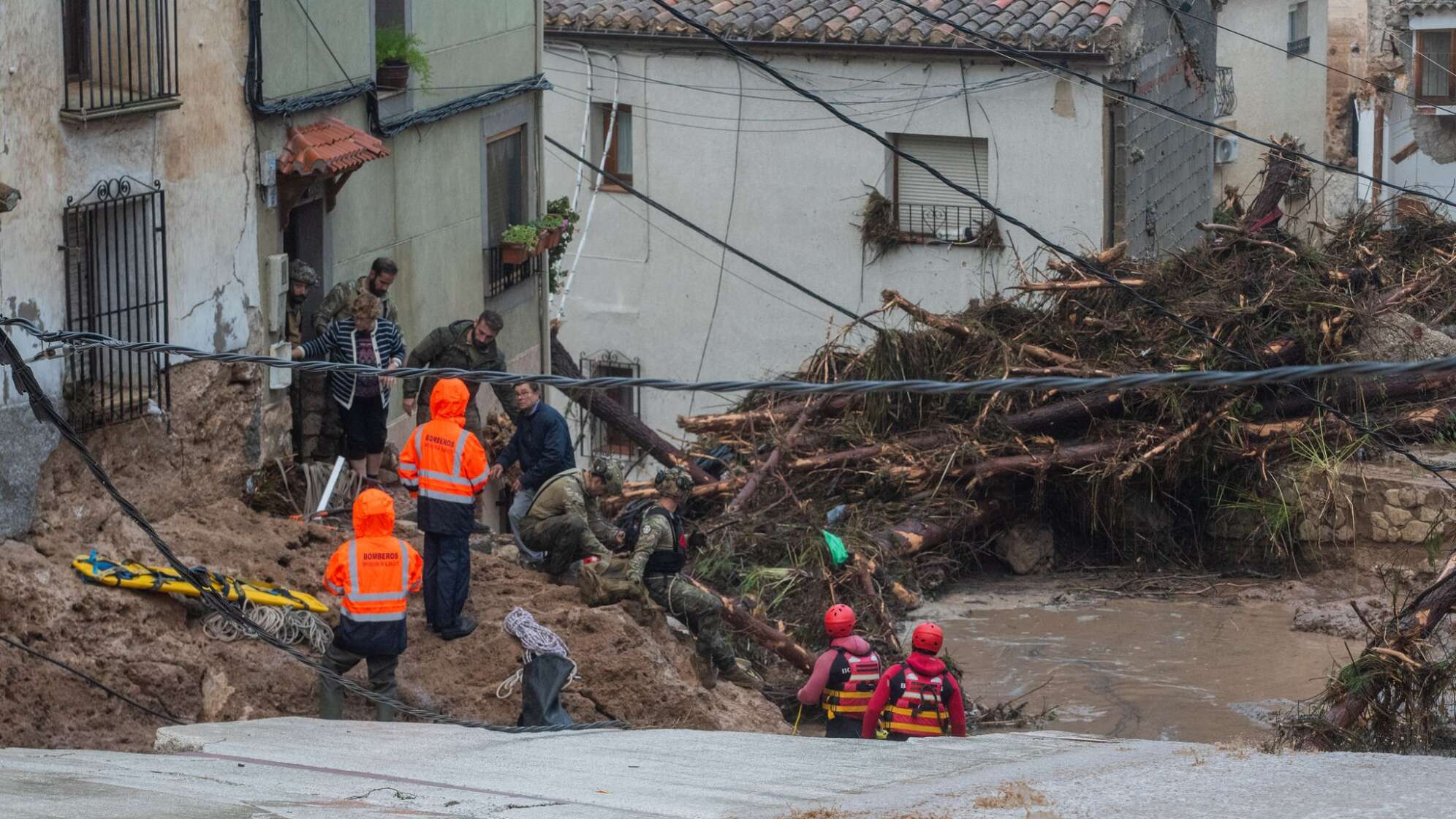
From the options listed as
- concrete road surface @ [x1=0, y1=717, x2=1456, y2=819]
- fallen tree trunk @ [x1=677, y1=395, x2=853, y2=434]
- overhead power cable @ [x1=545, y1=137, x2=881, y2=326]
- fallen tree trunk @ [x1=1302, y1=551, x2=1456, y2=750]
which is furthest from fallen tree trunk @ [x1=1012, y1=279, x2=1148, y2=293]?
concrete road surface @ [x1=0, y1=717, x2=1456, y2=819]

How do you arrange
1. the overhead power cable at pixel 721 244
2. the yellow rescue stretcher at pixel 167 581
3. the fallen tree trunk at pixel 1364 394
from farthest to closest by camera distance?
the overhead power cable at pixel 721 244 < the fallen tree trunk at pixel 1364 394 < the yellow rescue stretcher at pixel 167 581

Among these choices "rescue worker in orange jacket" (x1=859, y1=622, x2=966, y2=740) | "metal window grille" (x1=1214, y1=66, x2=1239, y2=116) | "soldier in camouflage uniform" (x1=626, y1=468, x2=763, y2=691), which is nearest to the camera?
"rescue worker in orange jacket" (x1=859, y1=622, x2=966, y2=740)

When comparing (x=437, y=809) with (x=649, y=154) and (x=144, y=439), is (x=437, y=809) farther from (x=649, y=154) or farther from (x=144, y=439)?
(x=649, y=154)

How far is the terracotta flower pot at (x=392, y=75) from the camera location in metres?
14.5

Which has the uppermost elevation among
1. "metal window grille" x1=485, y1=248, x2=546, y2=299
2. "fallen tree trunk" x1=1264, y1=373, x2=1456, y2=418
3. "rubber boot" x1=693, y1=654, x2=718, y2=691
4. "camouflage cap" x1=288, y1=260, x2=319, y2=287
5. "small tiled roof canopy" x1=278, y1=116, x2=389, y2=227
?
"small tiled roof canopy" x1=278, y1=116, x2=389, y2=227

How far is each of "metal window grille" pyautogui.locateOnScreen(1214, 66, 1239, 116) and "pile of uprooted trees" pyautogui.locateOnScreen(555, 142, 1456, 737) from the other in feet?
45.2

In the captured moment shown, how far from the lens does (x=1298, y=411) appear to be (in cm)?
1494

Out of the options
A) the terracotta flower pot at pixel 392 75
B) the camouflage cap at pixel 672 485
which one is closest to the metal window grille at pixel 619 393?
the terracotta flower pot at pixel 392 75

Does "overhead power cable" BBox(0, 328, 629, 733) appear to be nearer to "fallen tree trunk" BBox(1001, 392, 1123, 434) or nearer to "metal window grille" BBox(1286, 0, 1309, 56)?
"fallen tree trunk" BBox(1001, 392, 1123, 434)

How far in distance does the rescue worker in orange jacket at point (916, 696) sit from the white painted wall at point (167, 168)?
483 centimetres

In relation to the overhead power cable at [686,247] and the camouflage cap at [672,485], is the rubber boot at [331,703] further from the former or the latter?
the overhead power cable at [686,247]

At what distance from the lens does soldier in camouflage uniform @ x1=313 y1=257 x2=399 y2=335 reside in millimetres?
12469

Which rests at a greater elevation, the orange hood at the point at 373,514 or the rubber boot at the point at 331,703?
the orange hood at the point at 373,514

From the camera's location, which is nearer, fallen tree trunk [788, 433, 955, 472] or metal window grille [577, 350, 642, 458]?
fallen tree trunk [788, 433, 955, 472]
